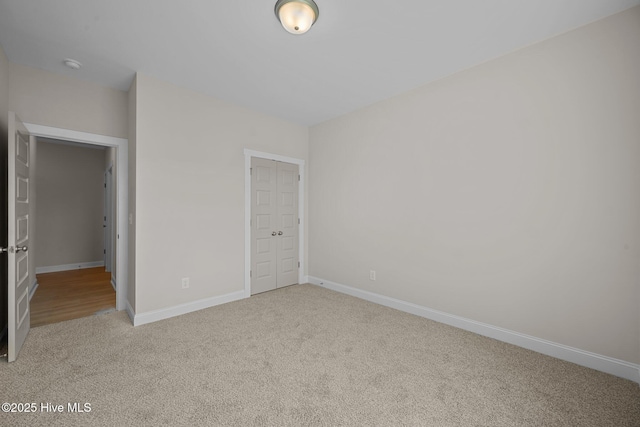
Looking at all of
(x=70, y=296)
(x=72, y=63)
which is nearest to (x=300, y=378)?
(x=72, y=63)

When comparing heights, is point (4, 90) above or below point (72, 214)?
above

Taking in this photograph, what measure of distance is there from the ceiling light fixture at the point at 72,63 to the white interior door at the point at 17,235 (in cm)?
82

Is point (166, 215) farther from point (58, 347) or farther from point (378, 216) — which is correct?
point (378, 216)

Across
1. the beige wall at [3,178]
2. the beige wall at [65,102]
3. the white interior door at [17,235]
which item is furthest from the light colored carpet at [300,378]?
the beige wall at [65,102]

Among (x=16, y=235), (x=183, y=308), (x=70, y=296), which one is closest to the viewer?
(x=16, y=235)

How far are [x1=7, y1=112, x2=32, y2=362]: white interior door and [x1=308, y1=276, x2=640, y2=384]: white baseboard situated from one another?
3.68 m

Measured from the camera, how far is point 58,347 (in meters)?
2.52

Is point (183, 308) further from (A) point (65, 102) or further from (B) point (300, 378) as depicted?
(A) point (65, 102)

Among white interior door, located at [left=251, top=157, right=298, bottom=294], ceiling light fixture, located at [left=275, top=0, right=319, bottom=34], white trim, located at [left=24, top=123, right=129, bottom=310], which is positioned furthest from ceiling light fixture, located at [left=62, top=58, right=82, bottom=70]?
ceiling light fixture, located at [left=275, top=0, right=319, bottom=34]

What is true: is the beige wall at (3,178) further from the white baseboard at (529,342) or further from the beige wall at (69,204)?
the white baseboard at (529,342)

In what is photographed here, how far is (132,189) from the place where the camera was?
3221 mm

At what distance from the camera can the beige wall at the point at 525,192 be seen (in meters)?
2.16

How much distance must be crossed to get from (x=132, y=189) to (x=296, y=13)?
2.63 meters

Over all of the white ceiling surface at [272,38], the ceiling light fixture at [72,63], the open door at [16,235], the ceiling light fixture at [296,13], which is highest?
the white ceiling surface at [272,38]
